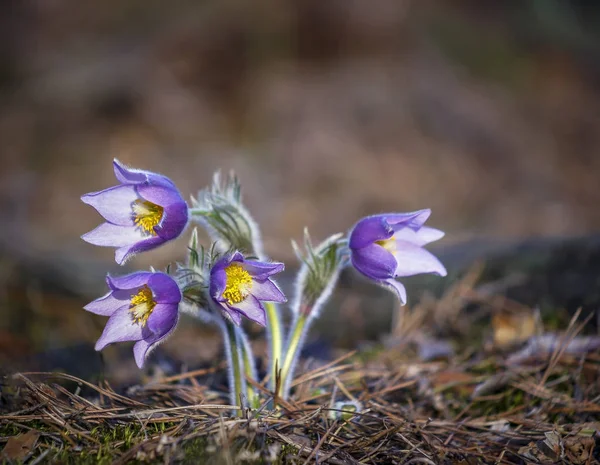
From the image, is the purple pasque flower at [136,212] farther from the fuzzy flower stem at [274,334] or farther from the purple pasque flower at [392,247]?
the purple pasque flower at [392,247]

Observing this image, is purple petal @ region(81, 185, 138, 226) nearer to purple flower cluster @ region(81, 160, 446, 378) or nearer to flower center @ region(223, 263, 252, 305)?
purple flower cluster @ region(81, 160, 446, 378)

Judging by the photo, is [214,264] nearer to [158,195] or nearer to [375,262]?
[158,195]

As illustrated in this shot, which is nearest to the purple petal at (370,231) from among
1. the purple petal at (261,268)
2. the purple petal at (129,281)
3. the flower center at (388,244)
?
the flower center at (388,244)

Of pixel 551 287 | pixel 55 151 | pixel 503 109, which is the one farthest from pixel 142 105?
pixel 551 287

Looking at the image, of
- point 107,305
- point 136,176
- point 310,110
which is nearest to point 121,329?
point 107,305

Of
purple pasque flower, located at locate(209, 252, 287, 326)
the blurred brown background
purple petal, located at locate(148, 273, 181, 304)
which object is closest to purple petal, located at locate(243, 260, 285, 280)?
purple pasque flower, located at locate(209, 252, 287, 326)

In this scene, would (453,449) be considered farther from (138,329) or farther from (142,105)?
(142,105)
